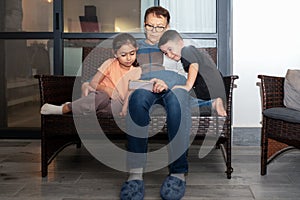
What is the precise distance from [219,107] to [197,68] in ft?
0.78

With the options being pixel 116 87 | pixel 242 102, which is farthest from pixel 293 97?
pixel 116 87

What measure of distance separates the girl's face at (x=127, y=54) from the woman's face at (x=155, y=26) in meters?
0.12

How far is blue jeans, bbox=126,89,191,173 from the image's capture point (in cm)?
183

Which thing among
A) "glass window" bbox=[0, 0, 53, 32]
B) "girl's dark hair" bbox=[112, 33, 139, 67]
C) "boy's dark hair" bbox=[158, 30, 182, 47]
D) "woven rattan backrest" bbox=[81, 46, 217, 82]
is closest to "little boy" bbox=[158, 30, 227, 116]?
"boy's dark hair" bbox=[158, 30, 182, 47]

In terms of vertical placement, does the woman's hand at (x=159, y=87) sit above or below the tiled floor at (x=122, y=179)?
above

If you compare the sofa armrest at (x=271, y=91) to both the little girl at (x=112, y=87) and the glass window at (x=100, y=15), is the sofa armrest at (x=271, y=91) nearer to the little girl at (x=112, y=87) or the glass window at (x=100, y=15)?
the little girl at (x=112, y=87)

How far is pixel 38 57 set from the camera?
10.5ft

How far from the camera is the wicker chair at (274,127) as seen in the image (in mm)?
2033

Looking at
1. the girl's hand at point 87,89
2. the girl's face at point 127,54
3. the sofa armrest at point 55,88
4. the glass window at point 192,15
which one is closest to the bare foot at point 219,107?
the girl's face at point 127,54

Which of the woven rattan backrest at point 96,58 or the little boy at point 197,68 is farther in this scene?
the woven rattan backrest at point 96,58

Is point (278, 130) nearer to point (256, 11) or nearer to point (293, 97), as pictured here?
point (293, 97)

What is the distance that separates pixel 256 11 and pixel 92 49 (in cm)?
124

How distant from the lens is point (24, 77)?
3232 mm

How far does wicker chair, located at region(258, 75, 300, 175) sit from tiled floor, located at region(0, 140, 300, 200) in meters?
0.11
